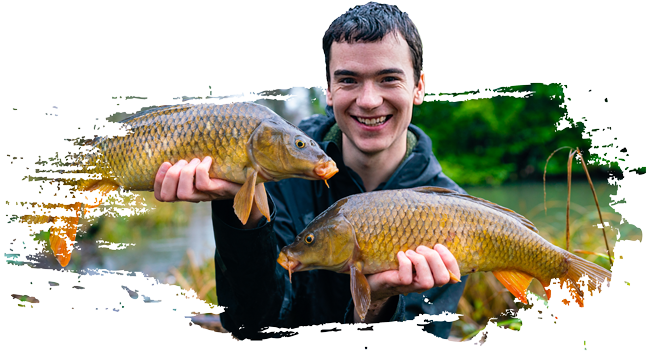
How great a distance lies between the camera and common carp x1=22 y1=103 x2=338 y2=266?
138 cm

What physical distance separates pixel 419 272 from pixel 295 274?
0.96 metres

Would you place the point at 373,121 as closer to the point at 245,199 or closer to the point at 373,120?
the point at 373,120

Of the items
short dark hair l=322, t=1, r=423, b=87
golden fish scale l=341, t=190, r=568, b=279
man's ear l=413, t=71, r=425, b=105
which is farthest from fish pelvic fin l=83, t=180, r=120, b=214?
man's ear l=413, t=71, r=425, b=105

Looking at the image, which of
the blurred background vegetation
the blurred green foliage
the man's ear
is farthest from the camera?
the blurred green foliage

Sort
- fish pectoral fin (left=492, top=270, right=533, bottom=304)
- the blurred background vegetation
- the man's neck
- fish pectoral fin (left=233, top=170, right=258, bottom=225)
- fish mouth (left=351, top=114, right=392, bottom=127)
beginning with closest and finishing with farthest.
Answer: fish pectoral fin (left=233, top=170, right=258, bottom=225), fish pectoral fin (left=492, top=270, right=533, bottom=304), fish mouth (left=351, top=114, right=392, bottom=127), the man's neck, the blurred background vegetation

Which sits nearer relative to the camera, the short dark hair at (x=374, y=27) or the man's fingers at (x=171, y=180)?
the man's fingers at (x=171, y=180)

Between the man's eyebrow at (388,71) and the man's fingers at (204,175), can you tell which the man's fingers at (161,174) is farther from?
the man's eyebrow at (388,71)

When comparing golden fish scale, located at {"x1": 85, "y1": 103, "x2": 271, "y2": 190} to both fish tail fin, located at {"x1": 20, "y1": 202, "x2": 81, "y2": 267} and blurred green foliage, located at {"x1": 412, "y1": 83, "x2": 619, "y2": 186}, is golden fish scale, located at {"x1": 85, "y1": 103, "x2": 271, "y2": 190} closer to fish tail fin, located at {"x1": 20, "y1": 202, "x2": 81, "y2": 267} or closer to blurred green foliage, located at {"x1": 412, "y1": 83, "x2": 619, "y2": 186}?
fish tail fin, located at {"x1": 20, "y1": 202, "x2": 81, "y2": 267}

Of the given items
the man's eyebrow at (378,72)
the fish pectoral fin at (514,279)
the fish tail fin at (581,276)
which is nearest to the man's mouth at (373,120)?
the man's eyebrow at (378,72)

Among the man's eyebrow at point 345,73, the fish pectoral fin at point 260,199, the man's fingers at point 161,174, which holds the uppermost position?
the man's eyebrow at point 345,73

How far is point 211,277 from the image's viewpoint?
3.73 meters

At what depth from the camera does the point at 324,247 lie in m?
1.50

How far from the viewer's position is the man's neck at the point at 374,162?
2174mm

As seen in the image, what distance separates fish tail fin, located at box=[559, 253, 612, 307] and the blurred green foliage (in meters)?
7.23
